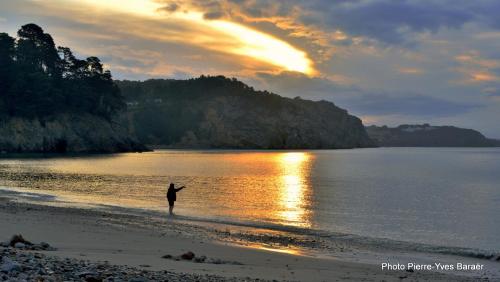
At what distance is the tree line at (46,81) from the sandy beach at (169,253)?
378 feet

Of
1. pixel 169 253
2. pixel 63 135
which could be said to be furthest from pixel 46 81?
pixel 169 253

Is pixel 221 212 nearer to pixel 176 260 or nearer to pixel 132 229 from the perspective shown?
pixel 132 229

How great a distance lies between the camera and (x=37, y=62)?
468ft

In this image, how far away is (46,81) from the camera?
135250 millimetres

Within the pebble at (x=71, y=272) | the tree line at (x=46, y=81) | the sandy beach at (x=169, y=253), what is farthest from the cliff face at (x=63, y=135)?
the pebble at (x=71, y=272)

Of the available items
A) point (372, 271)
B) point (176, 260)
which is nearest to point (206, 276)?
point (176, 260)

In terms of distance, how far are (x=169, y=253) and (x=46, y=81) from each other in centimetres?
13350

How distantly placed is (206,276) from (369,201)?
34.7m

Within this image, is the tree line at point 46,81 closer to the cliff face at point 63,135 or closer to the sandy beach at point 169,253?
the cliff face at point 63,135

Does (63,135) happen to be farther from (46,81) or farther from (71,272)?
(71,272)

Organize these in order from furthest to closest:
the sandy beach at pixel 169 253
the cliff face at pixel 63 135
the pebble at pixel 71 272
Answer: the cliff face at pixel 63 135 → the sandy beach at pixel 169 253 → the pebble at pixel 71 272

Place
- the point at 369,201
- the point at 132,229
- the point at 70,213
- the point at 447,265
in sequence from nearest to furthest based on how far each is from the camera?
1. the point at 447,265
2. the point at 132,229
3. the point at 70,213
4. the point at 369,201

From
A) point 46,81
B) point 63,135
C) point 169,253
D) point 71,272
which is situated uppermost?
point 46,81

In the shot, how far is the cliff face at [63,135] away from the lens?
402ft
